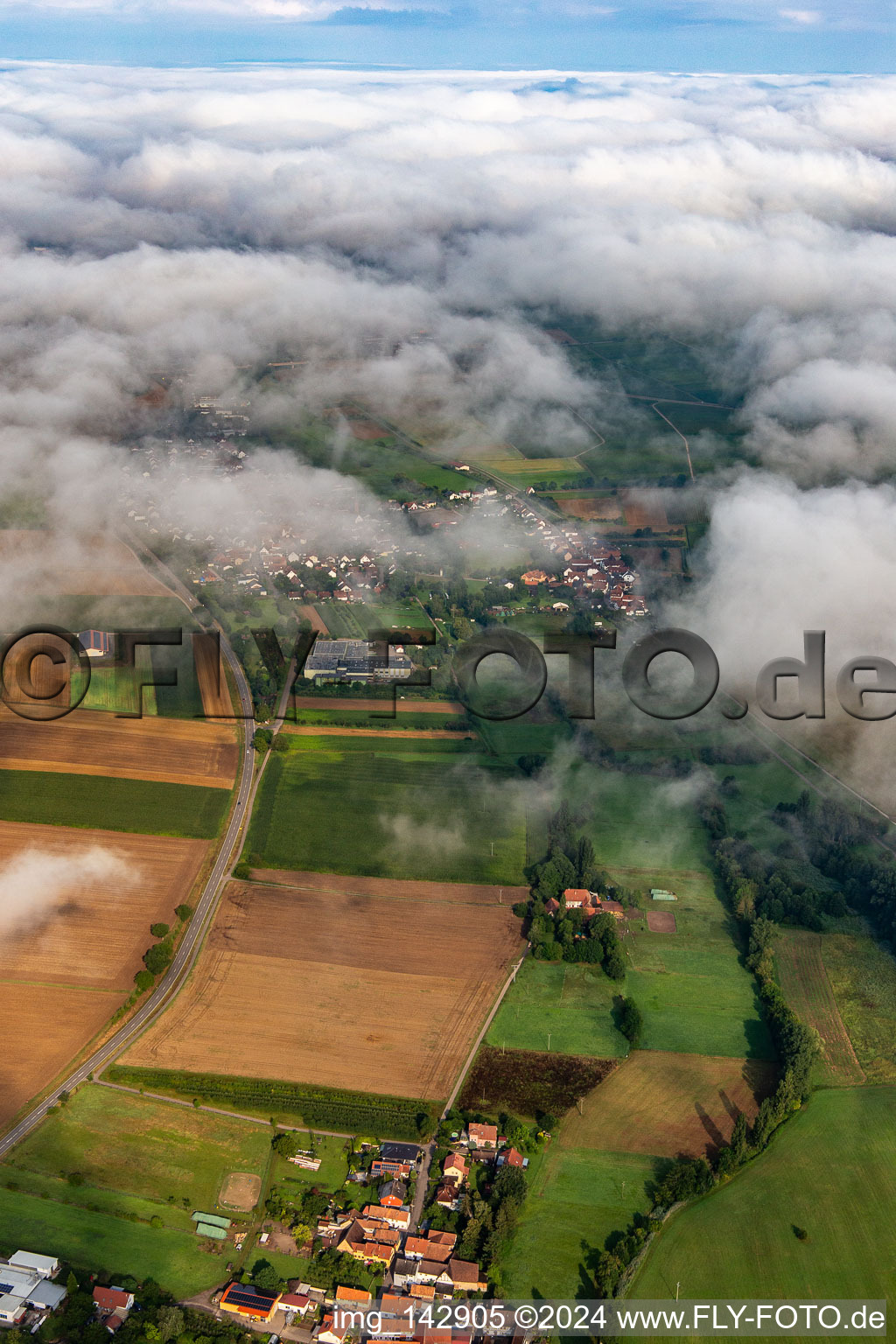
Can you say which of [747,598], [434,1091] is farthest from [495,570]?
[434,1091]

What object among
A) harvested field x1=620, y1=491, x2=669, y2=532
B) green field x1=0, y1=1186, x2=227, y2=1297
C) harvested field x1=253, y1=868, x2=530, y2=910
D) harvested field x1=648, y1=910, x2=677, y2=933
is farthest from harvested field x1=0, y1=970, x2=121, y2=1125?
harvested field x1=620, y1=491, x2=669, y2=532

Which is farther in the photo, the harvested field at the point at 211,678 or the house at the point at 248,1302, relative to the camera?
the harvested field at the point at 211,678

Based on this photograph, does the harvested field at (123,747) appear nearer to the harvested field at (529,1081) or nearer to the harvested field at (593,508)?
the harvested field at (529,1081)

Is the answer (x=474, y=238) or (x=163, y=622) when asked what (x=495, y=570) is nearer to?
(x=163, y=622)

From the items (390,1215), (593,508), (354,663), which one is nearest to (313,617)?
(354,663)

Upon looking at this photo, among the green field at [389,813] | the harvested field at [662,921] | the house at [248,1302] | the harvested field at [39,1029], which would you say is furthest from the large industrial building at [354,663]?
the house at [248,1302]

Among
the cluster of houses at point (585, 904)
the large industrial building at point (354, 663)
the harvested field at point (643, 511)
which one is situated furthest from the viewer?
the harvested field at point (643, 511)
